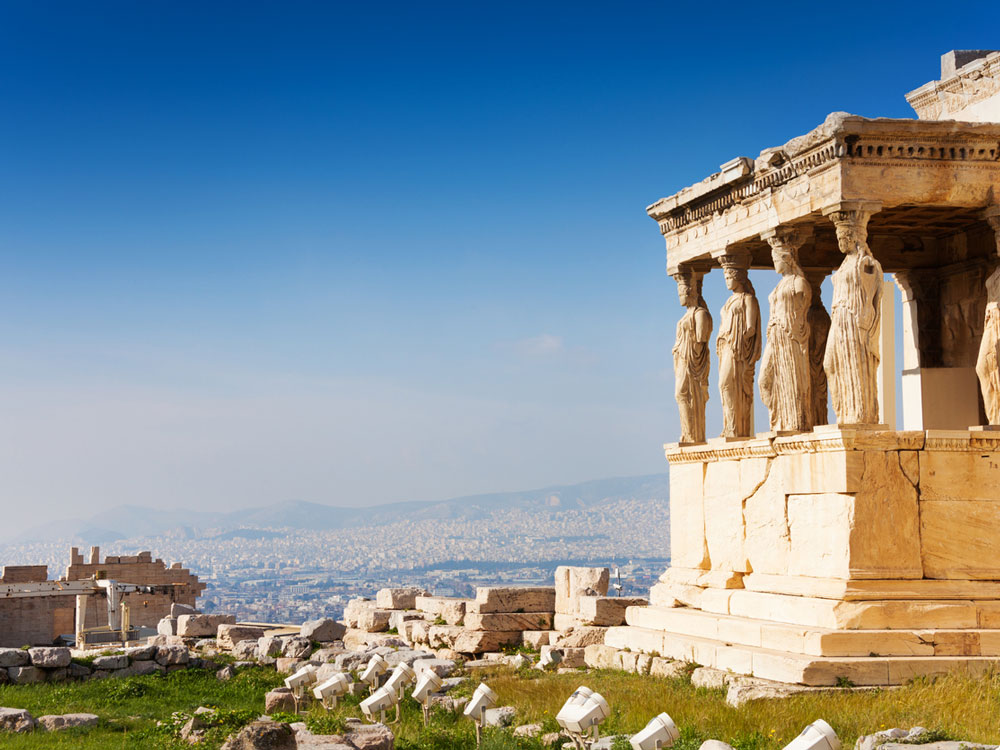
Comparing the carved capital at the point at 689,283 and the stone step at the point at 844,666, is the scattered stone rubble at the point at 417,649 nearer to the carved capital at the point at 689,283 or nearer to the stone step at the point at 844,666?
the stone step at the point at 844,666

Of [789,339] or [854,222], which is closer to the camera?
[854,222]

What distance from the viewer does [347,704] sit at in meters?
13.8

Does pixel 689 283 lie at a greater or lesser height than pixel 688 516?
greater

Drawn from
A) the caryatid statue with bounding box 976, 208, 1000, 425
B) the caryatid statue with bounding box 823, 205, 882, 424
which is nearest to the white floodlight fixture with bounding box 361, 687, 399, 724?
the caryatid statue with bounding box 823, 205, 882, 424

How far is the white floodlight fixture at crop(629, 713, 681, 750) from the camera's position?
8.89 metres

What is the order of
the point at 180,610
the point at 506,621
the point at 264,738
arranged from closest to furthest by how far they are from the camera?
the point at 264,738 < the point at 506,621 < the point at 180,610

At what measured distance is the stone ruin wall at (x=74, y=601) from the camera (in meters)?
28.7

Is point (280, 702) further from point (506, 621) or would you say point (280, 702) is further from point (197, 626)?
point (197, 626)

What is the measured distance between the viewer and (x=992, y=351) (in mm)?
12867

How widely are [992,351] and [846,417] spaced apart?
1.71 m

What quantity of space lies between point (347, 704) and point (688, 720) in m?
4.66

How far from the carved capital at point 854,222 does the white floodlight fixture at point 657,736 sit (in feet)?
19.0

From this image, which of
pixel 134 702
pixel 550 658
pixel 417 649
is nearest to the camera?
pixel 134 702

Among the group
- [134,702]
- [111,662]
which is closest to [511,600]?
[111,662]
